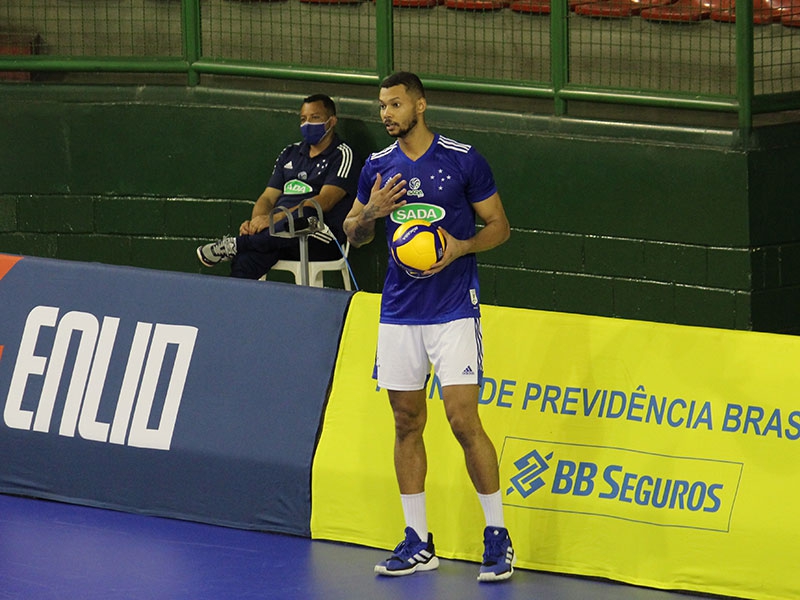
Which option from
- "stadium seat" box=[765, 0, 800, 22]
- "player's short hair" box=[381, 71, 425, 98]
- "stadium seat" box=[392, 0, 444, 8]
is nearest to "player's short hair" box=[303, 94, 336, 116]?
"stadium seat" box=[392, 0, 444, 8]

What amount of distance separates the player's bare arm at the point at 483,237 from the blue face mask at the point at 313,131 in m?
3.85

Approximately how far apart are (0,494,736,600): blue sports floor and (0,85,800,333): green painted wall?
10.6ft

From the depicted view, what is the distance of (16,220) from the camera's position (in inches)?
505

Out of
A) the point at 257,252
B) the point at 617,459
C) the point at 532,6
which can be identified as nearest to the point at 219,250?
the point at 257,252

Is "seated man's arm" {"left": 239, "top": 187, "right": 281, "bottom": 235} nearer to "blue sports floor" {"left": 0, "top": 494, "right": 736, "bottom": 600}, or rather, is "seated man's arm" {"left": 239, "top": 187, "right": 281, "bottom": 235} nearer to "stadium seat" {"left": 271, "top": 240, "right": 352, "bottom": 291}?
"stadium seat" {"left": 271, "top": 240, "right": 352, "bottom": 291}

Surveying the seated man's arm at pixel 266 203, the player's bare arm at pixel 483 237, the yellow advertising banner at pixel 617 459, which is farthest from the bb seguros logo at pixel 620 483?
the seated man's arm at pixel 266 203

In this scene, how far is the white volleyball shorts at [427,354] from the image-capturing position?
7348mm

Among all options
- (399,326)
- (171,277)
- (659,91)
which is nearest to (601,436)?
(399,326)

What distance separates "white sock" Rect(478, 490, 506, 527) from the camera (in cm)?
738

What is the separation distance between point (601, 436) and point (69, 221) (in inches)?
256

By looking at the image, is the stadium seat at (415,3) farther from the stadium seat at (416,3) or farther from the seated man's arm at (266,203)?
the seated man's arm at (266,203)

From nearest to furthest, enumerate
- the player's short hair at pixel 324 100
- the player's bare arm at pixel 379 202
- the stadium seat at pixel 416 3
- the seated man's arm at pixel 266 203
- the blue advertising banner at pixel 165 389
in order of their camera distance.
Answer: the player's bare arm at pixel 379 202, the blue advertising banner at pixel 165 389, the player's short hair at pixel 324 100, the seated man's arm at pixel 266 203, the stadium seat at pixel 416 3

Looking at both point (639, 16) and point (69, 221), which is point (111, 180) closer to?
point (69, 221)

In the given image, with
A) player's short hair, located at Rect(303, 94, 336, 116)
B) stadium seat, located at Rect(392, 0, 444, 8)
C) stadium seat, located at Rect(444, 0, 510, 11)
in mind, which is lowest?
player's short hair, located at Rect(303, 94, 336, 116)
